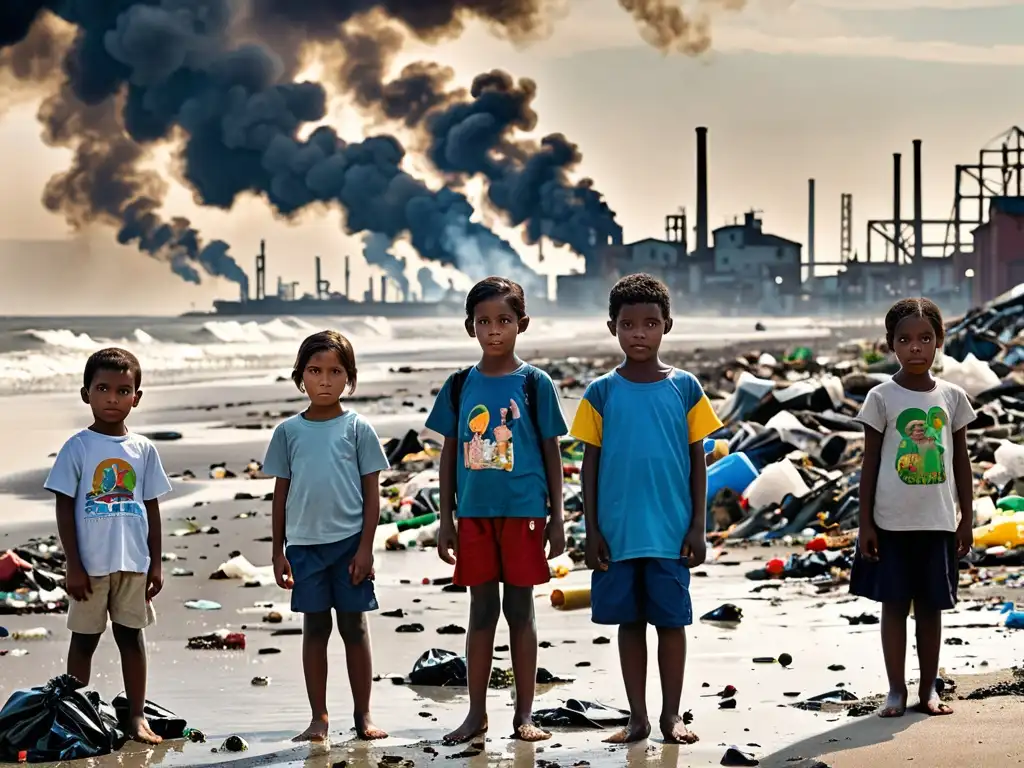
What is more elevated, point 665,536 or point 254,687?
point 665,536

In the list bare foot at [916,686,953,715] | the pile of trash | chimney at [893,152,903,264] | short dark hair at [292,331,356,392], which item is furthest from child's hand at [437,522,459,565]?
chimney at [893,152,903,264]

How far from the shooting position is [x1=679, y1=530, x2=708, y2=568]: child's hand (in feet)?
14.4

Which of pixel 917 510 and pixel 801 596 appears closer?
pixel 917 510

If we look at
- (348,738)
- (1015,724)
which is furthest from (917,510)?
(348,738)

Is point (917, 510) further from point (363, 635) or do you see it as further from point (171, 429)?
point (171, 429)

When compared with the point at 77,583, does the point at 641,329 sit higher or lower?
higher

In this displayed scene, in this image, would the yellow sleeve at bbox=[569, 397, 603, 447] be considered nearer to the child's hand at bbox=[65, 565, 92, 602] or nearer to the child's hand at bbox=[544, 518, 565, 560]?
the child's hand at bbox=[544, 518, 565, 560]

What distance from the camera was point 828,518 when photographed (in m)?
8.80

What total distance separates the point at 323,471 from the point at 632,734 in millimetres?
1237

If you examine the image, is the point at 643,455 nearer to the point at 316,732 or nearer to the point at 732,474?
the point at 316,732

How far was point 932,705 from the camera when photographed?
438 centimetres

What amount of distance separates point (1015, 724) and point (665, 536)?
111 cm

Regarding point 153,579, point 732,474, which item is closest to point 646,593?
point 153,579

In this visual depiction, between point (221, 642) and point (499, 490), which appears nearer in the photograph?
point (499, 490)
